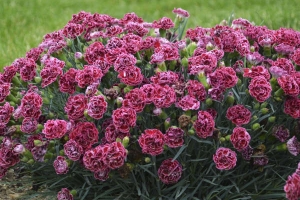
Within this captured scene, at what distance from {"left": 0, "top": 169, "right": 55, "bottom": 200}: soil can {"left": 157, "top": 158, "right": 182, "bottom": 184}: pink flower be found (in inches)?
30.8

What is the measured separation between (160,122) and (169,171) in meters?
0.33

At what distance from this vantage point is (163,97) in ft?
8.64

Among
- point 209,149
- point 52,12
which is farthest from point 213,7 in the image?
point 209,149

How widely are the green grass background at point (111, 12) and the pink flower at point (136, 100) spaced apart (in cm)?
290

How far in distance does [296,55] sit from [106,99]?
1.14 metres

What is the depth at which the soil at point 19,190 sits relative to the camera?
127 inches

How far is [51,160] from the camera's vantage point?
3004mm

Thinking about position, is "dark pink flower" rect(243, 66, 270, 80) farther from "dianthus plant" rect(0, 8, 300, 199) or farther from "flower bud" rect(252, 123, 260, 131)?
"flower bud" rect(252, 123, 260, 131)

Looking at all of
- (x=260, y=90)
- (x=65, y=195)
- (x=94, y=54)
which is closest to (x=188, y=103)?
(x=260, y=90)

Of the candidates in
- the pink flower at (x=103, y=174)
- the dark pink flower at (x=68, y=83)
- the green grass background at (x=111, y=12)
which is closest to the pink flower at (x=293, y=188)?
the pink flower at (x=103, y=174)

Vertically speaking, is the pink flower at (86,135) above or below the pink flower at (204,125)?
above

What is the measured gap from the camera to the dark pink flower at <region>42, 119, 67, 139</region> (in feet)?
8.80

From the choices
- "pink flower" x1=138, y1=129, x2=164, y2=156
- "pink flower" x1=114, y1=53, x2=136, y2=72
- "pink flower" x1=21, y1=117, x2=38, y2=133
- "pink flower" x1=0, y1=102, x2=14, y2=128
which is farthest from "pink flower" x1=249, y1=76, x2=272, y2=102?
"pink flower" x1=0, y1=102, x2=14, y2=128

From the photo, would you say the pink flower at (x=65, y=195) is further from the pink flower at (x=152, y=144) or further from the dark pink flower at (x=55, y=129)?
the pink flower at (x=152, y=144)
